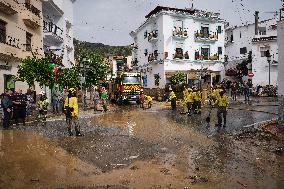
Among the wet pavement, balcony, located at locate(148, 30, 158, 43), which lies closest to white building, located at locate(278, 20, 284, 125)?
the wet pavement

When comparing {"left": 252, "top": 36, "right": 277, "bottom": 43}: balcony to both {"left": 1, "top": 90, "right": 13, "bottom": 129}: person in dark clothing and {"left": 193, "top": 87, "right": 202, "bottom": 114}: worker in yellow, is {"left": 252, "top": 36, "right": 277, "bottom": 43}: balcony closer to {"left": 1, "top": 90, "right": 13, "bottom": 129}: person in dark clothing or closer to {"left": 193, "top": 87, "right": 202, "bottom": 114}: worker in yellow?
{"left": 193, "top": 87, "right": 202, "bottom": 114}: worker in yellow

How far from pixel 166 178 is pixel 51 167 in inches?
120

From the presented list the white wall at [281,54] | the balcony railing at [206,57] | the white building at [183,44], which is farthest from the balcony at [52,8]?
the white wall at [281,54]

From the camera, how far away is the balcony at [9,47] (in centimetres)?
2183

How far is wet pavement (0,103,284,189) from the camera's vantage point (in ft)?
23.4

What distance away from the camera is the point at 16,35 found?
24438 millimetres

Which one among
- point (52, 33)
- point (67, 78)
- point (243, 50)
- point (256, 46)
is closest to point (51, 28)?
point (52, 33)

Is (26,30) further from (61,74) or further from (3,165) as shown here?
(3,165)

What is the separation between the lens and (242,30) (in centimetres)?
5050

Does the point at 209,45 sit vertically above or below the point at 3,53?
above

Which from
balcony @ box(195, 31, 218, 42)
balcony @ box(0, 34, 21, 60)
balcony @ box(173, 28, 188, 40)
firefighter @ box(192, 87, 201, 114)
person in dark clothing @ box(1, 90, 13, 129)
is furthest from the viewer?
balcony @ box(195, 31, 218, 42)

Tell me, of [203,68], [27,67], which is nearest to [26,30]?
[27,67]

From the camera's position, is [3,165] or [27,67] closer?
[3,165]

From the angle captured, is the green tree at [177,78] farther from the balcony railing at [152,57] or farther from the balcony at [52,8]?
the balcony at [52,8]
